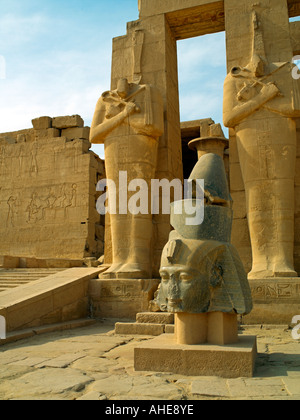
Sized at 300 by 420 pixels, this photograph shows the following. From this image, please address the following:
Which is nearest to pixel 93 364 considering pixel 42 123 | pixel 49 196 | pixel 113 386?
pixel 113 386

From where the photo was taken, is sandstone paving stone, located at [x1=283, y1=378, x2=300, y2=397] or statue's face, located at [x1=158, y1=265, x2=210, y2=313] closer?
sandstone paving stone, located at [x1=283, y1=378, x2=300, y2=397]

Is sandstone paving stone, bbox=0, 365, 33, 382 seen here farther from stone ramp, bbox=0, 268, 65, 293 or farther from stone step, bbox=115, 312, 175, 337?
stone ramp, bbox=0, 268, 65, 293

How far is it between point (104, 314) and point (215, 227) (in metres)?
3.46

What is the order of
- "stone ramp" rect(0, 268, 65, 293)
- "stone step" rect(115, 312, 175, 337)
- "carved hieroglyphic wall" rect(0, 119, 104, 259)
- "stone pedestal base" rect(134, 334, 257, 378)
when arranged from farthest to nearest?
"carved hieroglyphic wall" rect(0, 119, 104, 259), "stone ramp" rect(0, 268, 65, 293), "stone step" rect(115, 312, 175, 337), "stone pedestal base" rect(134, 334, 257, 378)

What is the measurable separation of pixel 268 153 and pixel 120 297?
3.08 metres

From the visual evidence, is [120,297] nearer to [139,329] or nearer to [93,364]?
[139,329]

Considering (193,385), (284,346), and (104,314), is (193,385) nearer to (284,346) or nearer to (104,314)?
(284,346)

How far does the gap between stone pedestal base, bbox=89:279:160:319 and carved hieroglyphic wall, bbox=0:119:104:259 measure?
4406 mm

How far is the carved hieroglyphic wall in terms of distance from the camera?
1117 cm

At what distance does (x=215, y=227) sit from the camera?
138 inches

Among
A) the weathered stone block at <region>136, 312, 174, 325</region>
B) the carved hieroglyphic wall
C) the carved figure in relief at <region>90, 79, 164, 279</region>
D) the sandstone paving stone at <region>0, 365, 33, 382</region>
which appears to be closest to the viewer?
the sandstone paving stone at <region>0, 365, 33, 382</region>

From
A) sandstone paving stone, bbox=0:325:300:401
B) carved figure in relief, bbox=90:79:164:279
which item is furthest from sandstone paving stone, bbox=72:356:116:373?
carved figure in relief, bbox=90:79:164:279

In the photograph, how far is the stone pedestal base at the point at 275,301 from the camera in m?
5.48

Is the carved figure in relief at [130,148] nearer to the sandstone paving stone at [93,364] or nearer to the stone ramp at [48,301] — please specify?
the stone ramp at [48,301]
